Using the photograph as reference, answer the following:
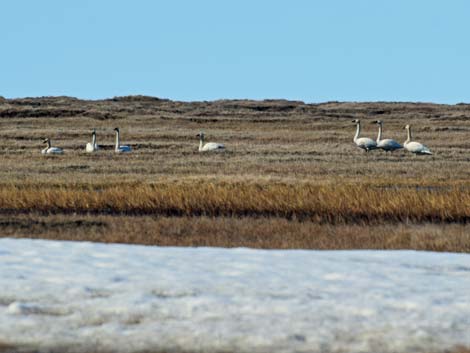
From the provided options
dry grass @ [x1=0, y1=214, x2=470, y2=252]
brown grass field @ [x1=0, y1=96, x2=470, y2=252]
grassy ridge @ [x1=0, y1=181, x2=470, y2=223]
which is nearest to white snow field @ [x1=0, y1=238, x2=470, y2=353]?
dry grass @ [x1=0, y1=214, x2=470, y2=252]

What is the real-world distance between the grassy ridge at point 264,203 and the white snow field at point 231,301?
6643mm

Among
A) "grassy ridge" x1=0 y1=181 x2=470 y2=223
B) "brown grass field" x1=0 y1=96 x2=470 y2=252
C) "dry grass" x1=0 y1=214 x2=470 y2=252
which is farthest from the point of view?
"grassy ridge" x1=0 y1=181 x2=470 y2=223

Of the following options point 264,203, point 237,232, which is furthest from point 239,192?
point 237,232

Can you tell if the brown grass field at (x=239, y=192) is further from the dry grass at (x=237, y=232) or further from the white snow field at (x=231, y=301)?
the white snow field at (x=231, y=301)

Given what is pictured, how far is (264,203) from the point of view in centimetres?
1959

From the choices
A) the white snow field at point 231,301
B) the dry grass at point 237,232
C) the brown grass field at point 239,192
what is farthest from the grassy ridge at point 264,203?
the white snow field at point 231,301

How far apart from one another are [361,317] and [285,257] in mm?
3113

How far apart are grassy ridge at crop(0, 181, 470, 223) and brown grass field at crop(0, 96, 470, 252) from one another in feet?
0.08

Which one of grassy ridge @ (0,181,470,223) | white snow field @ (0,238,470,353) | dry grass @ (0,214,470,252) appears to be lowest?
white snow field @ (0,238,470,353)

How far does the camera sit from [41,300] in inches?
366

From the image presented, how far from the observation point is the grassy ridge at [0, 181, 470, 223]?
1862 centimetres

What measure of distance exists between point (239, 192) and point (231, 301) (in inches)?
465

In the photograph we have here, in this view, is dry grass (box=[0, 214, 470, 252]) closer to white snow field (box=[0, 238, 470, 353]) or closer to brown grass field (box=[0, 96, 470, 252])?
brown grass field (box=[0, 96, 470, 252])

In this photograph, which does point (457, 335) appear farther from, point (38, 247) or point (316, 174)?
point (316, 174)
